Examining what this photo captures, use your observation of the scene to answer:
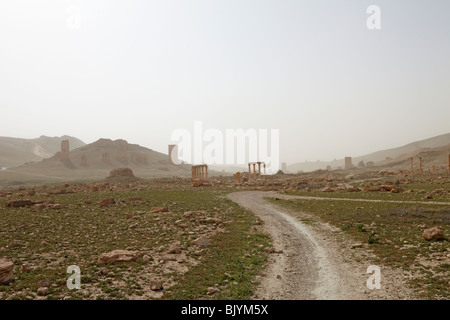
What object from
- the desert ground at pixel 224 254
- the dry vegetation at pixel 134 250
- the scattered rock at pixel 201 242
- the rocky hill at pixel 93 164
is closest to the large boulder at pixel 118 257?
the desert ground at pixel 224 254

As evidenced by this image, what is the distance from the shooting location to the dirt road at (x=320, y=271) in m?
9.08

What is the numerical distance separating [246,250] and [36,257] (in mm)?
9062

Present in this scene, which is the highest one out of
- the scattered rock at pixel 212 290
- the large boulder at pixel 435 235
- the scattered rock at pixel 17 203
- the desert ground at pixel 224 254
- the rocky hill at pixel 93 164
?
the rocky hill at pixel 93 164

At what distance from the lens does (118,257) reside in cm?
1195

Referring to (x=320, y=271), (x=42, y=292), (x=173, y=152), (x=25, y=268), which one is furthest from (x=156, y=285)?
(x=173, y=152)

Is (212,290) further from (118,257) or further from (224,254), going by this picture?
(118,257)

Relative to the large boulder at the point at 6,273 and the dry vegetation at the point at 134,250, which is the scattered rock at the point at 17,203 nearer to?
the dry vegetation at the point at 134,250

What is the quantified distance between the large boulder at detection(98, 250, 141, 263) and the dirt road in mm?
5415

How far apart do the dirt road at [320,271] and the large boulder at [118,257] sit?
542 cm

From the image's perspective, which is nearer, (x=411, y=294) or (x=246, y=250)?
(x=411, y=294)

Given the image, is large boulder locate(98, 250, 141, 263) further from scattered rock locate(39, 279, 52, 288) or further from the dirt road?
the dirt road
